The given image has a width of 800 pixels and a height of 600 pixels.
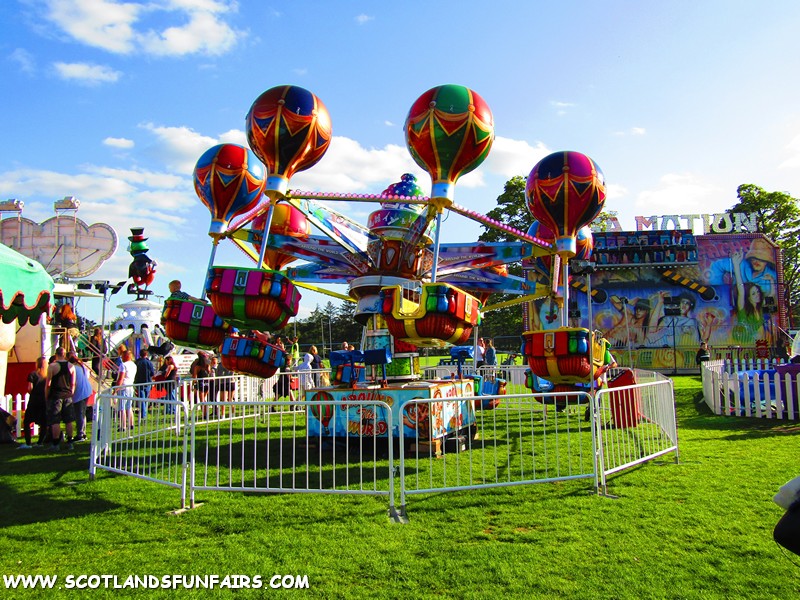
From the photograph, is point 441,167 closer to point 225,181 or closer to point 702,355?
point 225,181

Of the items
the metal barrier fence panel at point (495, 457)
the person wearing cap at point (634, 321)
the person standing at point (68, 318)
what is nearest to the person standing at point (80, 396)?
the metal barrier fence panel at point (495, 457)

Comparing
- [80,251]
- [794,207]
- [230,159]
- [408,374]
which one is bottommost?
[408,374]

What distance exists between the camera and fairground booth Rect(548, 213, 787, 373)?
31.1 metres

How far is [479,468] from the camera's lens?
22.7 feet

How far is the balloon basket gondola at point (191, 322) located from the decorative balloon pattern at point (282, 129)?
5.61 feet

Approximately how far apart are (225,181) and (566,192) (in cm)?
458

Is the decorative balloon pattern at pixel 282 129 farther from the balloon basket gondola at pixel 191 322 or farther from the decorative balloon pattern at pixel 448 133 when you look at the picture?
the balloon basket gondola at pixel 191 322

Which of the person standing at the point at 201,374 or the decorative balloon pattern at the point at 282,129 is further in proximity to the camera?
the person standing at the point at 201,374

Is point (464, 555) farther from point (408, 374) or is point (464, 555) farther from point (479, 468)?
point (408, 374)

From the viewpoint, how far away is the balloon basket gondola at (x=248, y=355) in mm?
6688

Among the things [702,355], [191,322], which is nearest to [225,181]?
[191,322]

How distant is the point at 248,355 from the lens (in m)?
6.69

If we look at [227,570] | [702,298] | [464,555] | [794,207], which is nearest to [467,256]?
[464,555]

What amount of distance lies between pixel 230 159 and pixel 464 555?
591 cm
